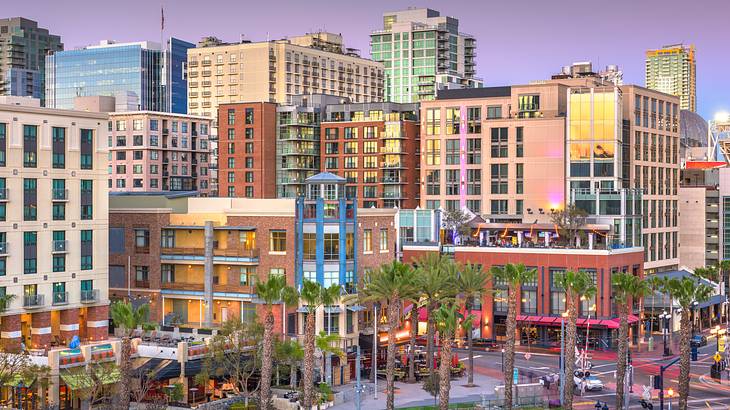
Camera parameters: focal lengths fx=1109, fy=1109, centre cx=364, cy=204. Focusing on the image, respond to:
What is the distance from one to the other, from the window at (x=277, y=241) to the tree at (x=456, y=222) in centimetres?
5406

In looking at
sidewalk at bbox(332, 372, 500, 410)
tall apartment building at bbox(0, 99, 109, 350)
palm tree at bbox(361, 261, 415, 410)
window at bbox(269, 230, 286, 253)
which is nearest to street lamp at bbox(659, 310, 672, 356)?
sidewalk at bbox(332, 372, 500, 410)

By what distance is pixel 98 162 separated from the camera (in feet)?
359

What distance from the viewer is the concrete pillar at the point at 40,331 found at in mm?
102000

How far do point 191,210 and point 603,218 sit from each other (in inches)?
2585

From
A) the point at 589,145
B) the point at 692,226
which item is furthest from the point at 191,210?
the point at 692,226

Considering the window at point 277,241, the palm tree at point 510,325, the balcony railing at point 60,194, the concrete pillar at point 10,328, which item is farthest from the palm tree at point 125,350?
the window at point 277,241

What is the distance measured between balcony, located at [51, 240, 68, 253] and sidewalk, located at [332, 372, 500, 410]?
30641 millimetres

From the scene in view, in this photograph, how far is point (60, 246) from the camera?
105m

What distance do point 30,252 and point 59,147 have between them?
34.7ft

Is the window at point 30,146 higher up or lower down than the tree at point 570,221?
higher up

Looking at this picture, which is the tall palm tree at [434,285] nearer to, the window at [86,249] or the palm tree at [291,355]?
the palm tree at [291,355]

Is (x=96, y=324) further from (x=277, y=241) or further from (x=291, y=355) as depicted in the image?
(x=291, y=355)

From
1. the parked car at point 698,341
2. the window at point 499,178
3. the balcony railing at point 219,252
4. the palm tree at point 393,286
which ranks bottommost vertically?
the parked car at point 698,341

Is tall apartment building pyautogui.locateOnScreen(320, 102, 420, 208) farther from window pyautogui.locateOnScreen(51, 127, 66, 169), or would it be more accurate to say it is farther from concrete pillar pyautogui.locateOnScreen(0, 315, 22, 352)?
concrete pillar pyautogui.locateOnScreen(0, 315, 22, 352)
